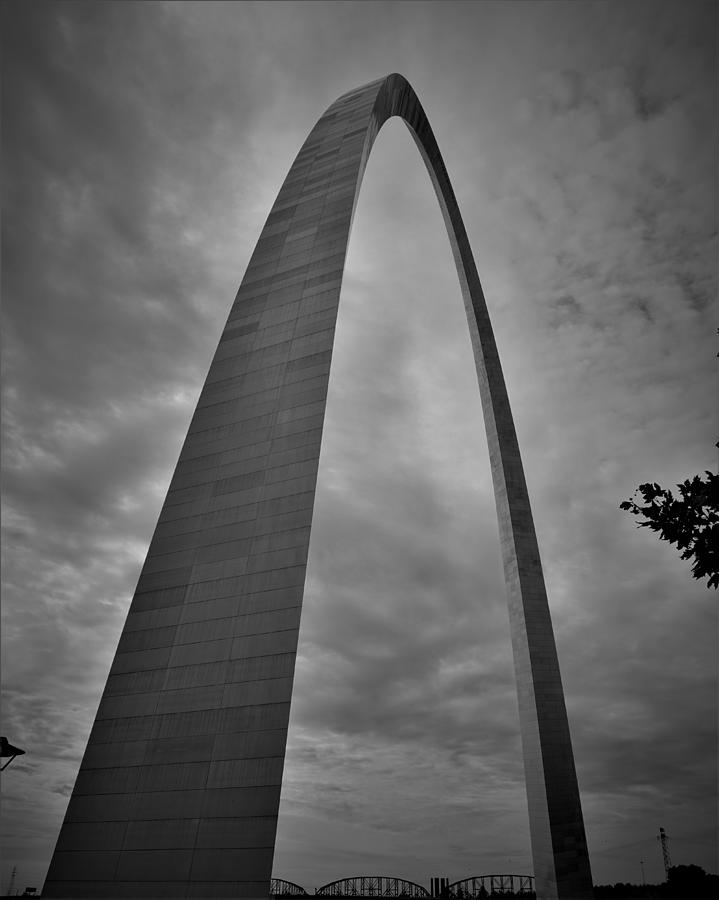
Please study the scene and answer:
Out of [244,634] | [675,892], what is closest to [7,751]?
[244,634]

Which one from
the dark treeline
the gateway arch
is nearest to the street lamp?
the gateway arch

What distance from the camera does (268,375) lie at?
66.4 feet

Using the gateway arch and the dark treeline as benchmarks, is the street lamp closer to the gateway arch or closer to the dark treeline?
the gateway arch

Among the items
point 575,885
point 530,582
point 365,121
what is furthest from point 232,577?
point 365,121

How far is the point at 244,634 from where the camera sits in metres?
14.8

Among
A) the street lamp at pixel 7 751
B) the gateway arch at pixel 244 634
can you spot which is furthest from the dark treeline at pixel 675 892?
the street lamp at pixel 7 751

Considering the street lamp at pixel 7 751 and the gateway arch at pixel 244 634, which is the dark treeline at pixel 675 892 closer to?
the gateway arch at pixel 244 634

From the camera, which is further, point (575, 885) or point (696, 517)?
point (575, 885)

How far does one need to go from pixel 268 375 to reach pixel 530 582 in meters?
14.8

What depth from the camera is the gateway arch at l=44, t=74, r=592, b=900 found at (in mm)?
12695

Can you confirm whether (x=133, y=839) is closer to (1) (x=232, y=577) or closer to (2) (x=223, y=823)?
(2) (x=223, y=823)

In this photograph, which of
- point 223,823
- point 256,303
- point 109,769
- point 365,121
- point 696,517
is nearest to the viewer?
point 696,517

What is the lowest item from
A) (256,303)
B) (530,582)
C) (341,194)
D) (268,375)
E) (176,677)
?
(176,677)

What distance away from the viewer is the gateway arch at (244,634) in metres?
12.7
